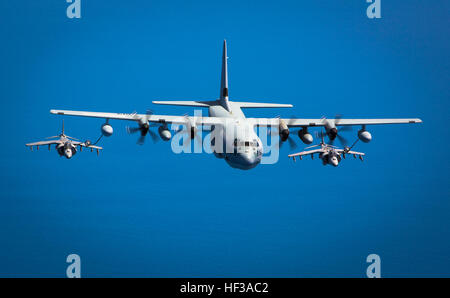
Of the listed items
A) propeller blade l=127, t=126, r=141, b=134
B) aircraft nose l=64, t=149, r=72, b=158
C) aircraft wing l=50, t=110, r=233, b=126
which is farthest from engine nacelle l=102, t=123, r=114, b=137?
aircraft nose l=64, t=149, r=72, b=158

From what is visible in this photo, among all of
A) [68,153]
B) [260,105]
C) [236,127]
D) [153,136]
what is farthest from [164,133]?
[260,105]

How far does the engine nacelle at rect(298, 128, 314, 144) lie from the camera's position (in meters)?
47.0

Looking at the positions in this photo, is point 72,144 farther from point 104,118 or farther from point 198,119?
point 198,119

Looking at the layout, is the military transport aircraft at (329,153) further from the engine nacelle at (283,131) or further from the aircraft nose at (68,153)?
the aircraft nose at (68,153)

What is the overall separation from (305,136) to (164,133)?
1387 centimetres

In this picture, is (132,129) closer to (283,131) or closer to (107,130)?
(107,130)

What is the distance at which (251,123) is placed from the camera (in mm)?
45094

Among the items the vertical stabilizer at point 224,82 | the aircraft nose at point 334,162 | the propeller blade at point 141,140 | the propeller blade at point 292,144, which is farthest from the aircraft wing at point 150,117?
the aircraft nose at point 334,162

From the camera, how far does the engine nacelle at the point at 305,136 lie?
47000 mm

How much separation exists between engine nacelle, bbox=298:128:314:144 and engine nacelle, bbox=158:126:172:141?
13106 millimetres

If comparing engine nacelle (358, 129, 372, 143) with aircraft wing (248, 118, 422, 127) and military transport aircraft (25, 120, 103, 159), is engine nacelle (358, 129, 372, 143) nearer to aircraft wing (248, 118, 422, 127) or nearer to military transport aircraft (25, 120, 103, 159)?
aircraft wing (248, 118, 422, 127)

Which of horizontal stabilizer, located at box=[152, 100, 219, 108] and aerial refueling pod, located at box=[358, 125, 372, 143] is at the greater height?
horizontal stabilizer, located at box=[152, 100, 219, 108]

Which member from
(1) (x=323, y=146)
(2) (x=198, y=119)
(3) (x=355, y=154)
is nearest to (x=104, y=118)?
(2) (x=198, y=119)

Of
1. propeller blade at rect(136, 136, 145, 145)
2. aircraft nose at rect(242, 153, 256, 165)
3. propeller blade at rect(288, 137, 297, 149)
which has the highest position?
propeller blade at rect(136, 136, 145, 145)
